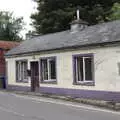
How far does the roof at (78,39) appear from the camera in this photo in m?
18.9

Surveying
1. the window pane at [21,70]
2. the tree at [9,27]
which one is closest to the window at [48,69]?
the window pane at [21,70]

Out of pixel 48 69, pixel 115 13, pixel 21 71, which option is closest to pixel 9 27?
pixel 115 13

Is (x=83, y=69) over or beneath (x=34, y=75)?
over

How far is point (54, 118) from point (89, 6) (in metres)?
30.1

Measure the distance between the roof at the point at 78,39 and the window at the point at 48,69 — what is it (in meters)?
0.88

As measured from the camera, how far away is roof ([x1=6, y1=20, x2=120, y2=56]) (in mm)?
18884

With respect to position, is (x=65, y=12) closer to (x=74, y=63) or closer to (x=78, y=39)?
(x=78, y=39)

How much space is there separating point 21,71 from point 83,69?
→ 7809 millimetres

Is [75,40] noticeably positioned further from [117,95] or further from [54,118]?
[54,118]

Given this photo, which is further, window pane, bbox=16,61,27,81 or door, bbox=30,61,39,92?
window pane, bbox=16,61,27,81

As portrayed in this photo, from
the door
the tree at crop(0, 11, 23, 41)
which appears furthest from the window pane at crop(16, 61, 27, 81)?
the tree at crop(0, 11, 23, 41)

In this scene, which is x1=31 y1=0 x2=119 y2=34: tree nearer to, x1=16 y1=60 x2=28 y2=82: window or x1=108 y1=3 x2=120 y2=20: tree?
x1=108 y1=3 x2=120 y2=20: tree

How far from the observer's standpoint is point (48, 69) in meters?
23.0

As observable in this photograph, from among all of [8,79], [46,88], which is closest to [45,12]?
[8,79]
